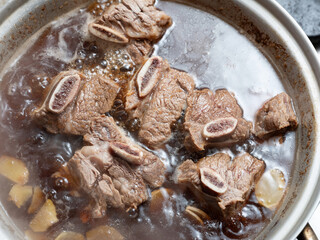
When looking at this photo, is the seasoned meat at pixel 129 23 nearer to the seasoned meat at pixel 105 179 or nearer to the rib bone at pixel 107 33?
the rib bone at pixel 107 33

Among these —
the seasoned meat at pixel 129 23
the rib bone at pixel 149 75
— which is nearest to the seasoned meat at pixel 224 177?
the rib bone at pixel 149 75

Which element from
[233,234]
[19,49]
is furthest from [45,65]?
[233,234]

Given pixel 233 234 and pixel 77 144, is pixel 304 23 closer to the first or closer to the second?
pixel 233 234

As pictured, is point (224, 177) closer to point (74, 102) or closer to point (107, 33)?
point (74, 102)

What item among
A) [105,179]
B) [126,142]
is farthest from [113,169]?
[126,142]

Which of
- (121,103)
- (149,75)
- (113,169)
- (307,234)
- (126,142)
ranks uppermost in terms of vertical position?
(149,75)
